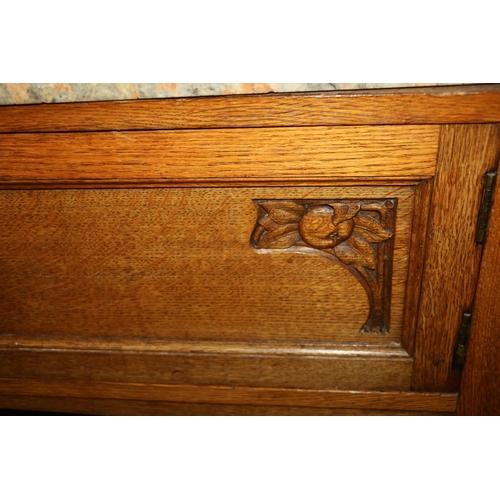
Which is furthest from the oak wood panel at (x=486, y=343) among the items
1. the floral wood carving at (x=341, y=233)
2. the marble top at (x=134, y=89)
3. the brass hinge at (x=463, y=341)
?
the marble top at (x=134, y=89)

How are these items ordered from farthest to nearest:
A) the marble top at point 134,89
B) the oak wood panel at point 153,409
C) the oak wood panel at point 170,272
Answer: the oak wood panel at point 153,409 → the oak wood panel at point 170,272 → the marble top at point 134,89

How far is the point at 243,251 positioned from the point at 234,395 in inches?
9.6

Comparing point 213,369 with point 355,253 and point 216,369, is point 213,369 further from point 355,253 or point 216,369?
point 355,253

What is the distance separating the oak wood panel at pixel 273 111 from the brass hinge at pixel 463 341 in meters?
0.26

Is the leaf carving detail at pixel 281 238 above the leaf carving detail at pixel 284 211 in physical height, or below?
below

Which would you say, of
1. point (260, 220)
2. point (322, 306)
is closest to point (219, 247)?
point (260, 220)

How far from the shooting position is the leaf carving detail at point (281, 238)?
1.81ft

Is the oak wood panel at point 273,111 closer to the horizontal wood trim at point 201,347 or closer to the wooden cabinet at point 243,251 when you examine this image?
the wooden cabinet at point 243,251

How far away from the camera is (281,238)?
0.56 m

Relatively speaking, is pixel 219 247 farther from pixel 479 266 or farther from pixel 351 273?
pixel 479 266

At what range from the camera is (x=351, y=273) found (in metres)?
0.57

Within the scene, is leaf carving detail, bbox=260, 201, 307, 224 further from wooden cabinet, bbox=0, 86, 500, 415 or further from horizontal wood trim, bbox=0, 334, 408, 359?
horizontal wood trim, bbox=0, 334, 408, 359

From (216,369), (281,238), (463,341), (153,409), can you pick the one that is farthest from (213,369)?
(463,341)

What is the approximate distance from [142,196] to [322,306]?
11.3 inches
